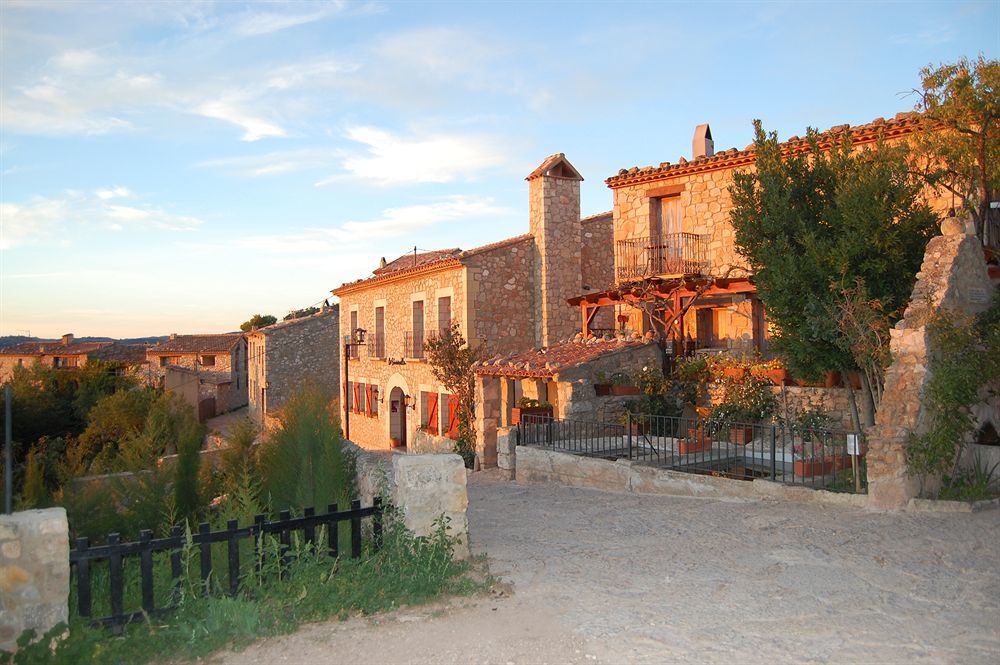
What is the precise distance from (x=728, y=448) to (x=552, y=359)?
4236mm

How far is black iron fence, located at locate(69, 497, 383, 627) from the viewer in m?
4.48

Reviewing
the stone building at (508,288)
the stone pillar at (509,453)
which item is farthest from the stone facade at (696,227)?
the stone pillar at (509,453)

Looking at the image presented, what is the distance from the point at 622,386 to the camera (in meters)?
13.8

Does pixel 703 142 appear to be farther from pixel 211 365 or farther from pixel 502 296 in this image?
pixel 211 365

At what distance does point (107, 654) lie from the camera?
418 centimetres

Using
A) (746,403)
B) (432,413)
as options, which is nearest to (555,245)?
(432,413)

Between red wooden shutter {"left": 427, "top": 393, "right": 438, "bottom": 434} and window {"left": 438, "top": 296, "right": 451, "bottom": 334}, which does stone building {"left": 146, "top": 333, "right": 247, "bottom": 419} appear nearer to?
red wooden shutter {"left": 427, "top": 393, "right": 438, "bottom": 434}

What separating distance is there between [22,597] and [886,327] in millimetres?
9499

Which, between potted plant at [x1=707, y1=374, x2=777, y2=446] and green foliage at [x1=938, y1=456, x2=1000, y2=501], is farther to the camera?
potted plant at [x1=707, y1=374, x2=777, y2=446]

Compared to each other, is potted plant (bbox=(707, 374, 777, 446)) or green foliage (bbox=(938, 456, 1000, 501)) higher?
potted plant (bbox=(707, 374, 777, 446))

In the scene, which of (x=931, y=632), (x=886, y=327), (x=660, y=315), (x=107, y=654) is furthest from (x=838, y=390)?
(x=107, y=654)

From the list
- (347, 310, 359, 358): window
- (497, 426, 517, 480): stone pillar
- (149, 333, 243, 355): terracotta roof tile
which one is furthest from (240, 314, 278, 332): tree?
(497, 426, 517, 480): stone pillar

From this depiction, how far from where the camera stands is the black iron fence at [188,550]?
448cm

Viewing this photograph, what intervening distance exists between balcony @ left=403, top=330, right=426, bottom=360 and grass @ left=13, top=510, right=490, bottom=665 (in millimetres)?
14477
